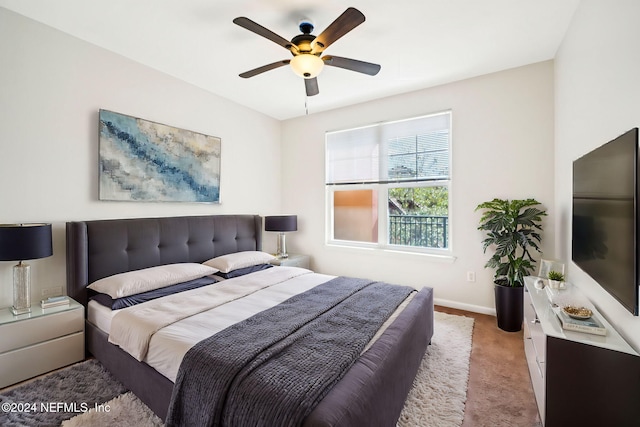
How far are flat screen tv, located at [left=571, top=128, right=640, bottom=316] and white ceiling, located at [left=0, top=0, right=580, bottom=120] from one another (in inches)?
52.2

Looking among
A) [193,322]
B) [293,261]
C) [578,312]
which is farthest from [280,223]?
[578,312]

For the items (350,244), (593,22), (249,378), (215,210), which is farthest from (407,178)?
(249,378)

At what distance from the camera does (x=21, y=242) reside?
1914mm

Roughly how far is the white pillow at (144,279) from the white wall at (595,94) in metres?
3.05

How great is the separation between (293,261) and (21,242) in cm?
273

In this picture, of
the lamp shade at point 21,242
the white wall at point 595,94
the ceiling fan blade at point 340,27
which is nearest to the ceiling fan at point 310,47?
the ceiling fan blade at point 340,27

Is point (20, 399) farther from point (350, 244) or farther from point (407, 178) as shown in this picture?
point (407, 178)

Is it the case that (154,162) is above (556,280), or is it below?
above

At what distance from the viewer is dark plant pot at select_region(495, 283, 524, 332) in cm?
272

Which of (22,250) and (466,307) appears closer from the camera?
(22,250)

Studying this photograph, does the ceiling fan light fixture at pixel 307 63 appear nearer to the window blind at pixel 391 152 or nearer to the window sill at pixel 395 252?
the window blind at pixel 391 152

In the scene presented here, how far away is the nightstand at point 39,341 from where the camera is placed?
188cm

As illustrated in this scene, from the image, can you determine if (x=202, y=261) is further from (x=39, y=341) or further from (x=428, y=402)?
(x=428, y=402)

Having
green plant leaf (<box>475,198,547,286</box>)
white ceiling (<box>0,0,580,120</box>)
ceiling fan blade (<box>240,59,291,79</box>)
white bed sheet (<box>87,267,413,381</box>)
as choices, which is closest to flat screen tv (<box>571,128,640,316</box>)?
green plant leaf (<box>475,198,547,286</box>)
